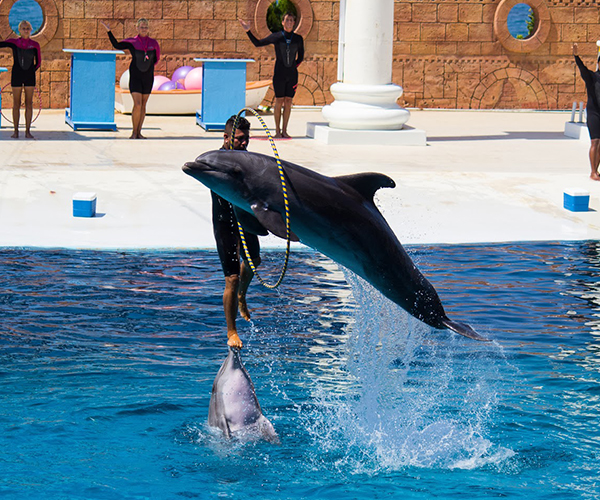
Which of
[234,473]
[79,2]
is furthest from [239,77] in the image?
[234,473]

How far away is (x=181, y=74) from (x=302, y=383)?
52.4 ft

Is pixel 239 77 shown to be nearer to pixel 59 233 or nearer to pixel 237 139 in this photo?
pixel 59 233

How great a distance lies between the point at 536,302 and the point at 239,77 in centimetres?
1035

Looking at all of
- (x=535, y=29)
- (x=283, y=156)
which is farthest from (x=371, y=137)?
(x=535, y=29)

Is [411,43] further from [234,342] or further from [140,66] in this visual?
[234,342]

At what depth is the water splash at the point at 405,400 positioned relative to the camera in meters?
→ 6.03

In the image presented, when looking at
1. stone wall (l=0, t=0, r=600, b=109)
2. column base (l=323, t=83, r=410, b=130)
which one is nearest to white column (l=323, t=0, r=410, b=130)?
column base (l=323, t=83, r=410, b=130)

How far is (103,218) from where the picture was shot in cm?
1146

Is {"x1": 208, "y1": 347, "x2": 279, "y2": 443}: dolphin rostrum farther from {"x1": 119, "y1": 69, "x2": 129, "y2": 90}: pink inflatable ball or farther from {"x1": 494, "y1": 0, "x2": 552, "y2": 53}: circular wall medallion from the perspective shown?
{"x1": 494, "y1": 0, "x2": 552, "y2": 53}: circular wall medallion

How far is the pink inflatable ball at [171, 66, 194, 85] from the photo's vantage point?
71.7ft

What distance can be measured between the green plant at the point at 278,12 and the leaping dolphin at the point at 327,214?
1976 cm

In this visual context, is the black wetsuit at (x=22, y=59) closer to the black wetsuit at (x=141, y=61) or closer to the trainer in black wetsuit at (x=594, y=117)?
the black wetsuit at (x=141, y=61)

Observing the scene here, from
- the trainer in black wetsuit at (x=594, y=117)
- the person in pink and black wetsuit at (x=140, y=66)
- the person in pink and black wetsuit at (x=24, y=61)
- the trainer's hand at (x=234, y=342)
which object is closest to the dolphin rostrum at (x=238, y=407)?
the trainer's hand at (x=234, y=342)

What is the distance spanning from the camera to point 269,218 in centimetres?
535
